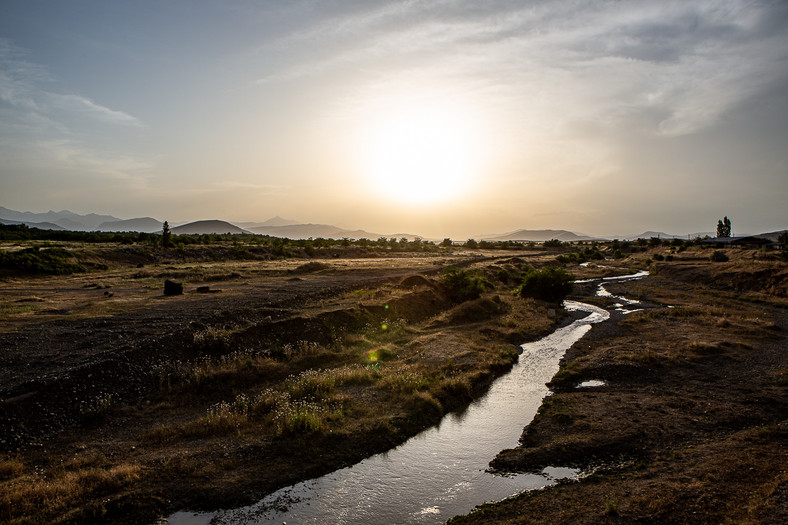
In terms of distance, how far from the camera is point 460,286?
39.5 m

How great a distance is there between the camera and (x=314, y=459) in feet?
43.7

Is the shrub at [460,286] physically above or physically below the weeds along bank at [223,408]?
above

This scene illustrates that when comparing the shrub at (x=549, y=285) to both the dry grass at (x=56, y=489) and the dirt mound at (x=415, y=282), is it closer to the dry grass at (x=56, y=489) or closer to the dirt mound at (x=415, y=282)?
the dirt mound at (x=415, y=282)

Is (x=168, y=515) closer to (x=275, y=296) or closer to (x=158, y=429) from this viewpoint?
(x=158, y=429)

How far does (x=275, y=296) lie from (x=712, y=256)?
73469mm

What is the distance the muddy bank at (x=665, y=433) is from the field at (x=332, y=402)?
0.08 metres

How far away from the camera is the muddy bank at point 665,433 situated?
10.2 metres

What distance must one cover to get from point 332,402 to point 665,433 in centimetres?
1201

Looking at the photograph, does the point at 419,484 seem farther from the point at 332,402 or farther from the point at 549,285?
the point at 549,285

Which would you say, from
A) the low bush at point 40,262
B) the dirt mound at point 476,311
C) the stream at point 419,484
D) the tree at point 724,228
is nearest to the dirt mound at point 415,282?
the dirt mound at point 476,311

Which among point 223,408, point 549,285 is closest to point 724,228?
point 549,285

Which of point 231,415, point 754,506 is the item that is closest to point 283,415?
point 231,415

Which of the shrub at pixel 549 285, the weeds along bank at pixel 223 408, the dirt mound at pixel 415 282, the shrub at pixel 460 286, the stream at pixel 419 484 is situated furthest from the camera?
the shrub at pixel 549 285

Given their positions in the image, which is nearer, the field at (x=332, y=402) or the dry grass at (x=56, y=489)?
the dry grass at (x=56, y=489)
